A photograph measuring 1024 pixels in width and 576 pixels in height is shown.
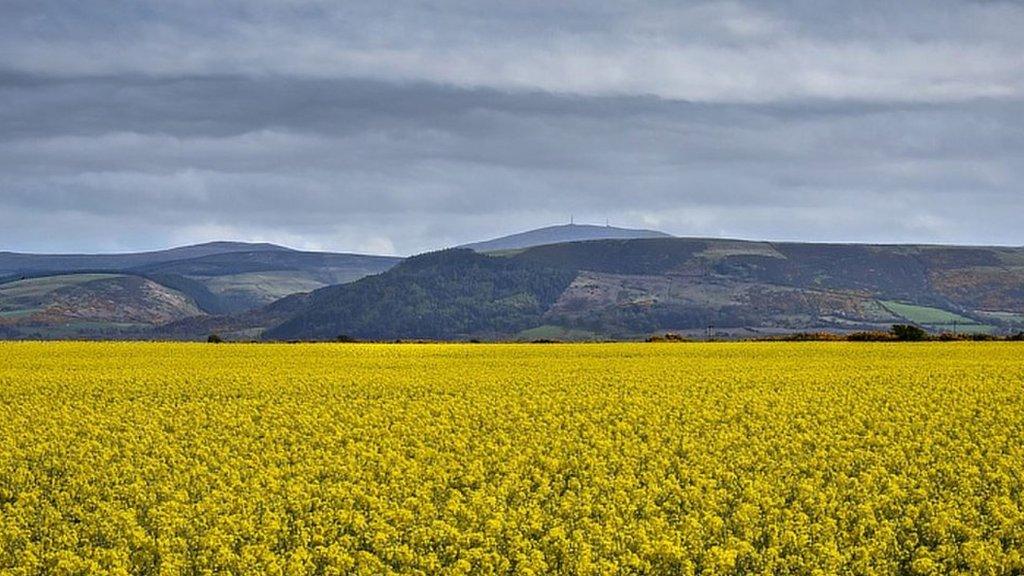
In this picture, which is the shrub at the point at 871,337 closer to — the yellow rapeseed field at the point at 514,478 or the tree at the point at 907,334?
the tree at the point at 907,334

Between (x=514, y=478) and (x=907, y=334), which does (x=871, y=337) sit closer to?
(x=907, y=334)

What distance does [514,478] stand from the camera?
18734mm

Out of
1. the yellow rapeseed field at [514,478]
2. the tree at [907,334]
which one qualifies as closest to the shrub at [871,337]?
the tree at [907,334]

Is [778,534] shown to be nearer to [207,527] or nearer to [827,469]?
[827,469]

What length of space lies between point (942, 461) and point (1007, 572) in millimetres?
6813

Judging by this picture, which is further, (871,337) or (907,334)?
(907,334)

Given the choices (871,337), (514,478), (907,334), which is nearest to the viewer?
(514,478)

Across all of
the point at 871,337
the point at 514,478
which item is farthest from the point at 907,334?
the point at 514,478

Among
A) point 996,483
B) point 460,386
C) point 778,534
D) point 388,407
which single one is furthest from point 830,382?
point 778,534

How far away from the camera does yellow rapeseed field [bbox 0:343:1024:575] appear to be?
46.5 ft

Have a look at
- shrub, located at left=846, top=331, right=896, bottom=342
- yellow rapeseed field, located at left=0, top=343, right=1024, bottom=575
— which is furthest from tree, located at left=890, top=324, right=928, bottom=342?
yellow rapeseed field, located at left=0, top=343, right=1024, bottom=575

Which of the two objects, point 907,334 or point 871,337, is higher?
point 907,334

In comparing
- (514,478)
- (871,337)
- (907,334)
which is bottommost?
(514,478)

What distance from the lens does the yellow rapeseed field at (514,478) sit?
14.2 m
